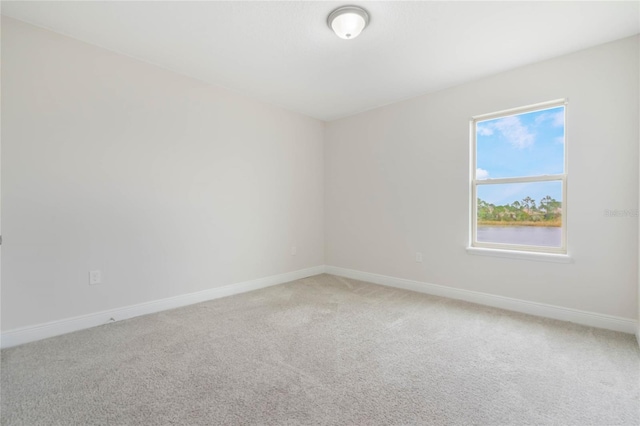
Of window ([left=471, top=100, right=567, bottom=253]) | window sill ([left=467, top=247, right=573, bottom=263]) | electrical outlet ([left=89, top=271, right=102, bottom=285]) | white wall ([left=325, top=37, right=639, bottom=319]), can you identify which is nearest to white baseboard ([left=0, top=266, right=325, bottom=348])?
electrical outlet ([left=89, top=271, right=102, bottom=285])

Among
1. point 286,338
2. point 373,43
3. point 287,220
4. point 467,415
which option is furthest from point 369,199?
point 467,415

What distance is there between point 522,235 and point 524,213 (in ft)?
0.73

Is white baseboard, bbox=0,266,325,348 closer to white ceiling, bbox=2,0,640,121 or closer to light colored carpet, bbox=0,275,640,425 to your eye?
light colored carpet, bbox=0,275,640,425

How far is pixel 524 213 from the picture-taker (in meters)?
2.86

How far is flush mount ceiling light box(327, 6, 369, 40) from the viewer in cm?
196

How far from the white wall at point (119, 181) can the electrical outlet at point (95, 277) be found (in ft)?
0.13

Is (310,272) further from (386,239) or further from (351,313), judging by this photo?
(351,313)

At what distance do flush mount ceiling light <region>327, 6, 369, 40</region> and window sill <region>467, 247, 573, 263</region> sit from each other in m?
2.42

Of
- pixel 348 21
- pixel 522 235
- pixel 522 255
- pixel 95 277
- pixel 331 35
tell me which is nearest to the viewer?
pixel 348 21

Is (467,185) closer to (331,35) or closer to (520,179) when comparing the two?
(520,179)

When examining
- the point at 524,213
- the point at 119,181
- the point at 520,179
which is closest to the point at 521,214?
the point at 524,213

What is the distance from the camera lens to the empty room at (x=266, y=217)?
1635mm

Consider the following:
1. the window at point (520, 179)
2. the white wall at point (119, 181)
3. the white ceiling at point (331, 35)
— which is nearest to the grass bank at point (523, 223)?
the window at point (520, 179)

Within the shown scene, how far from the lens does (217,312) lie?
9.15 ft
